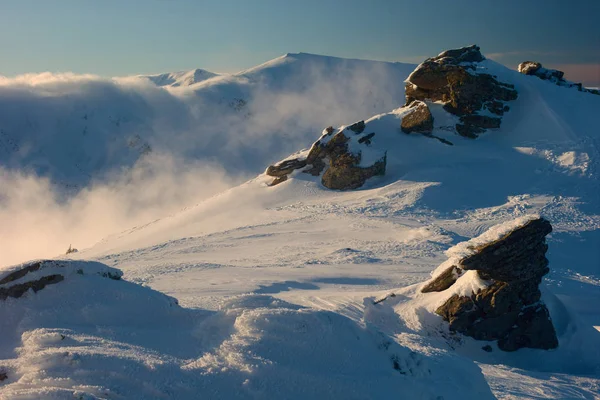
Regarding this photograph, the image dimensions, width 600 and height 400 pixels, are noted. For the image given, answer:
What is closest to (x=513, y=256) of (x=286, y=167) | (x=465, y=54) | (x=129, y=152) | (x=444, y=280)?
(x=444, y=280)

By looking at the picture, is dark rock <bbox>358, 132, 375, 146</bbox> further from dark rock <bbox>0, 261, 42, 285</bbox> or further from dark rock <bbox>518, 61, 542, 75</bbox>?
dark rock <bbox>0, 261, 42, 285</bbox>

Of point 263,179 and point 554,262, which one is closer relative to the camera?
point 554,262

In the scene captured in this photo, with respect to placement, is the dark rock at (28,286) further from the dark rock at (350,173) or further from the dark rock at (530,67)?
the dark rock at (530,67)

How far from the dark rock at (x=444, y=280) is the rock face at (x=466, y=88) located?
26.0m

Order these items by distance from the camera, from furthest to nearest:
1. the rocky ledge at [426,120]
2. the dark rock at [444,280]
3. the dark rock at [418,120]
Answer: the dark rock at [418,120]
the rocky ledge at [426,120]
the dark rock at [444,280]

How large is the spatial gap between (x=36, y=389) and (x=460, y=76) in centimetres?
4090

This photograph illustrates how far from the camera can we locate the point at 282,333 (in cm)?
753

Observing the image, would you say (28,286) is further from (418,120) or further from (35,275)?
(418,120)

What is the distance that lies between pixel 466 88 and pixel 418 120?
5434 mm

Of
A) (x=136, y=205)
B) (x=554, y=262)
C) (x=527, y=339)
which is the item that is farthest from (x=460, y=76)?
(x=136, y=205)

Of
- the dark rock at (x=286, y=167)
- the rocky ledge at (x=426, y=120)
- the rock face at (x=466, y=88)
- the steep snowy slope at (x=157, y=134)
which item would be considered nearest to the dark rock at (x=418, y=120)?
the rocky ledge at (x=426, y=120)

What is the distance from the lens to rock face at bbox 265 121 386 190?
3541 centimetres

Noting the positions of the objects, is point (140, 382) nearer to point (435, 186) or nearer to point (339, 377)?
point (339, 377)

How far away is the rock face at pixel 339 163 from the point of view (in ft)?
116
